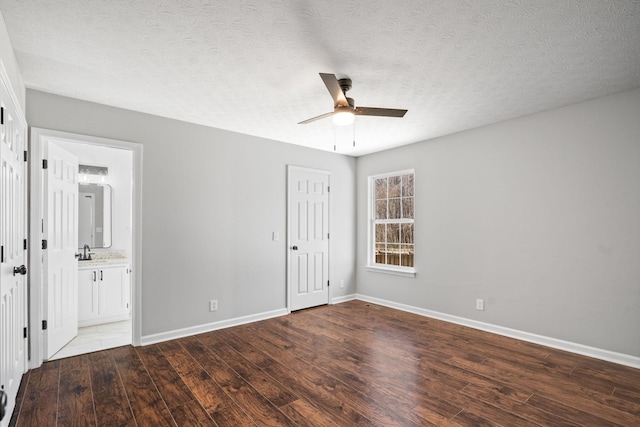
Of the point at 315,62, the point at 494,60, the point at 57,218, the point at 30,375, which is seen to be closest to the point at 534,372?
the point at 494,60

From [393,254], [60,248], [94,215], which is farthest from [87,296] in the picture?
[393,254]

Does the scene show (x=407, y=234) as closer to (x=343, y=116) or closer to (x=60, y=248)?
(x=343, y=116)

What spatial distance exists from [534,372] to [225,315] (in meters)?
3.33

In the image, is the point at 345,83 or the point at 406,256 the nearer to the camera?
the point at 345,83

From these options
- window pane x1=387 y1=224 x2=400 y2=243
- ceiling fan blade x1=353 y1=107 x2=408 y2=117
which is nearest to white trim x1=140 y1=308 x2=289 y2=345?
window pane x1=387 y1=224 x2=400 y2=243

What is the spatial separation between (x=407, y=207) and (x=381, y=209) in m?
0.55

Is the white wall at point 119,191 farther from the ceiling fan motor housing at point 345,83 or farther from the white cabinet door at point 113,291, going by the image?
the ceiling fan motor housing at point 345,83

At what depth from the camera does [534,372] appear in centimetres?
289

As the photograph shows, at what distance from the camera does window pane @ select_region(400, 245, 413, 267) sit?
5.06 m

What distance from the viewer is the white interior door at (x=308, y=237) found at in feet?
16.2

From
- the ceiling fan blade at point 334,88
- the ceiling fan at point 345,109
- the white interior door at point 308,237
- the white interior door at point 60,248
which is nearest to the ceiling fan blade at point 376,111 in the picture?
the ceiling fan at point 345,109

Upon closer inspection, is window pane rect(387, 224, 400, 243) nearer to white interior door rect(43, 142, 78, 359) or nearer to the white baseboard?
the white baseboard

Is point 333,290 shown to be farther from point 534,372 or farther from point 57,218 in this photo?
point 57,218

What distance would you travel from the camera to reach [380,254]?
557 centimetres
